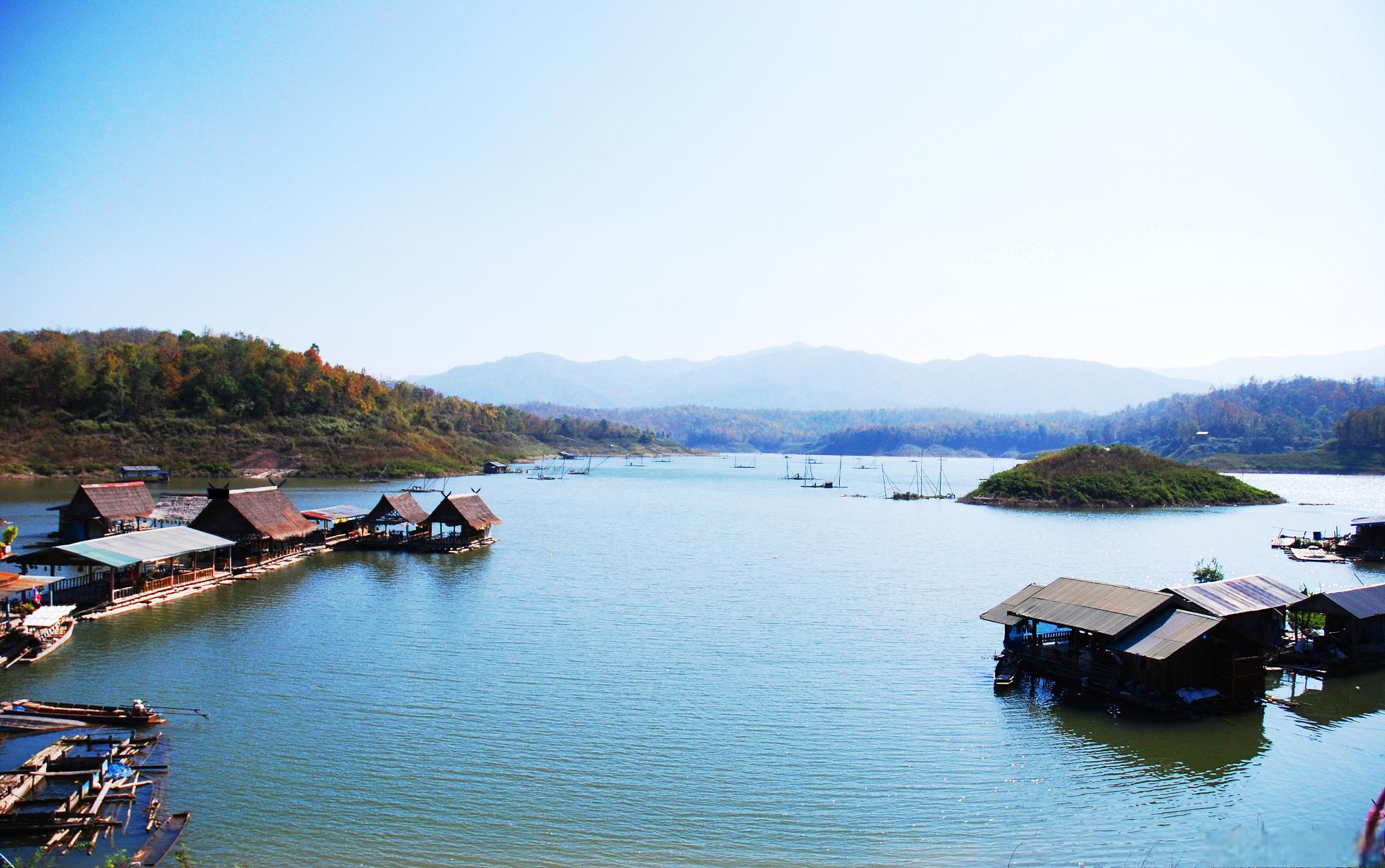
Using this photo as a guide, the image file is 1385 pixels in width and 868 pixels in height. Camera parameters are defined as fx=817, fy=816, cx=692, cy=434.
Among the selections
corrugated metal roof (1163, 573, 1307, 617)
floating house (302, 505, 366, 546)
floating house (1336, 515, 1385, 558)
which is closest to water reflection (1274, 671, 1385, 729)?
corrugated metal roof (1163, 573, 1307, 617)

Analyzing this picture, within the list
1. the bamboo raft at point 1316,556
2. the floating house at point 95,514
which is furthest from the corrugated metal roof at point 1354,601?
the floating house at point 95,514

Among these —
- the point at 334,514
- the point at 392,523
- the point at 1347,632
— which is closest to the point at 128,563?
the point at 334,514

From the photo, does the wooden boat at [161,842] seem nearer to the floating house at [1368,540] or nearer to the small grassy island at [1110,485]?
the floating house at [1368,540]

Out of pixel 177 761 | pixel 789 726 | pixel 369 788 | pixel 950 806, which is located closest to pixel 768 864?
pixel 950 806

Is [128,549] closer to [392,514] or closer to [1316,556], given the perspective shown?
[392,514]

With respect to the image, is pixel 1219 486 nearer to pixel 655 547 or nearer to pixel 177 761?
pixel 655 547

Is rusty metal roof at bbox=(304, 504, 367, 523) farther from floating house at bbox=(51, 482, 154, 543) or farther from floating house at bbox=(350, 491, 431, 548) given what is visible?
floating house at bbox=(51, 482, 154, 543)
